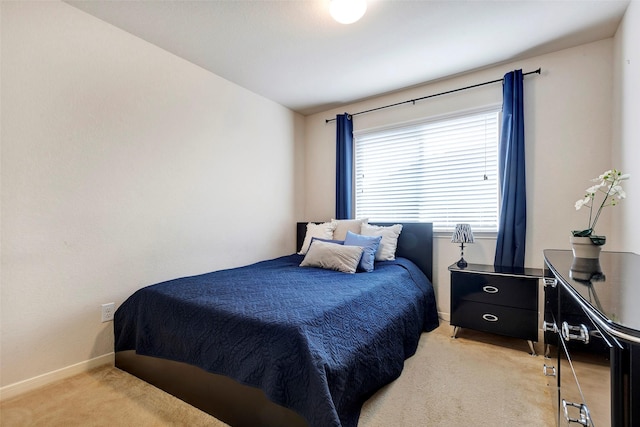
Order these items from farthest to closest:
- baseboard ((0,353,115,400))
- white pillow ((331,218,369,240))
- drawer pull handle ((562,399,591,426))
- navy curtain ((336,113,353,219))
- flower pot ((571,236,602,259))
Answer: navy curtain ((336,113,353,219))
white pillow ((331,218,369,240))
baseboard ((0,353,115,400))
flower pot ((571,236,602,259))
drawer pull handle ((562,399,591,426))

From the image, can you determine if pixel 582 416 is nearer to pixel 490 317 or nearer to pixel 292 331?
pixel 292 331

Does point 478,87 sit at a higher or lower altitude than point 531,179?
higher

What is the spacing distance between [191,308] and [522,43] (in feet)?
10.5

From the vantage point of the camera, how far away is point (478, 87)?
9.44ft

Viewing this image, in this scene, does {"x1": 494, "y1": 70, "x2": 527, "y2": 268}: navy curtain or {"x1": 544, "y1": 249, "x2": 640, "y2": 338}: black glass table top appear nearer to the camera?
{"x1": 544, "y1": 249, "x2": 640, "y2": 338}: black glass table top

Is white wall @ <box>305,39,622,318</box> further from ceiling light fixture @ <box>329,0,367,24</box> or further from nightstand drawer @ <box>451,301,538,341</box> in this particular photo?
ceiling light fixture @ <box>329,0,367,24</box>

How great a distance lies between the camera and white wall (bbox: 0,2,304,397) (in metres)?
1.80

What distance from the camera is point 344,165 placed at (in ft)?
11.9

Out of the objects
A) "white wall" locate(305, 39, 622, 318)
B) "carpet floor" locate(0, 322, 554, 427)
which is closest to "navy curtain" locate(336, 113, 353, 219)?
"white wall" locate(305, 39, 622, 318)

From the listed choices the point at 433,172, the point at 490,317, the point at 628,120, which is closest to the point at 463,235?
the point at 490,317

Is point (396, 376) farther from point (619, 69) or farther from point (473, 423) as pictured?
point (619, 69)

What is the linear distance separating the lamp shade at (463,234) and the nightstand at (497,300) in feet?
0.81

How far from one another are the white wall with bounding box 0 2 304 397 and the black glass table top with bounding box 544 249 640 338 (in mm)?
2682

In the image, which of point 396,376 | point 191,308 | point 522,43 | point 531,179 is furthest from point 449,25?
point 191,308
